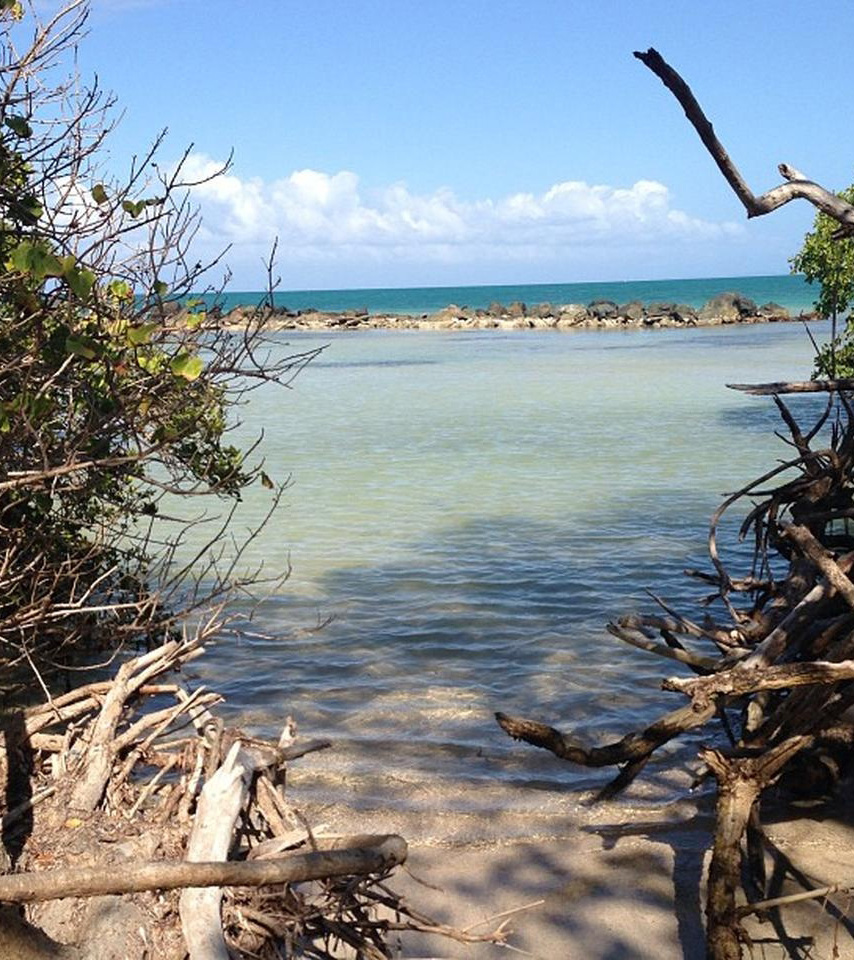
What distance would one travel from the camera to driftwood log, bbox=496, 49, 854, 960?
4234 millimetres

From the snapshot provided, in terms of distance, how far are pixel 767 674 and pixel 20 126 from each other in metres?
3.60

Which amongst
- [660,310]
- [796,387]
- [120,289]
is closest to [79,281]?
[120,289]

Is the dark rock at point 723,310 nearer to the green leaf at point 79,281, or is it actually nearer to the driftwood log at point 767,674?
the driftwood log at point 767,674

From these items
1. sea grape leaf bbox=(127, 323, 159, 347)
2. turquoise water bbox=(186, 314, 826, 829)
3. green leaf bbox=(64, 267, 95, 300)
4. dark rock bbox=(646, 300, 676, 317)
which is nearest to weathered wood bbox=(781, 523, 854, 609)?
turquoise water bbox=(186, 314, 826, 829)

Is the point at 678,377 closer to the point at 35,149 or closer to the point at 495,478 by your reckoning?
the point at 495,478

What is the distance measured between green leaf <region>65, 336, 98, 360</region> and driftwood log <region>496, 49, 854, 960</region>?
2.30 metres

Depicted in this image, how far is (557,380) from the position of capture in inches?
1479

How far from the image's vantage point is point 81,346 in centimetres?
454

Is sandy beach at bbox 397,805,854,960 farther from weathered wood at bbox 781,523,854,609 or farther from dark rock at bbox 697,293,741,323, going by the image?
dark rock at bbox 697,293,741,323

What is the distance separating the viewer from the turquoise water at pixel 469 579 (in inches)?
300

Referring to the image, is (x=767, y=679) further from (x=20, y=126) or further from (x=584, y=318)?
(x=584, y=318)

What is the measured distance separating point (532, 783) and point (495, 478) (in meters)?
11.6

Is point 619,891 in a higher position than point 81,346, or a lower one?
lower

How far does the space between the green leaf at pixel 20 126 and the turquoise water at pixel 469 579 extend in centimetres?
281
